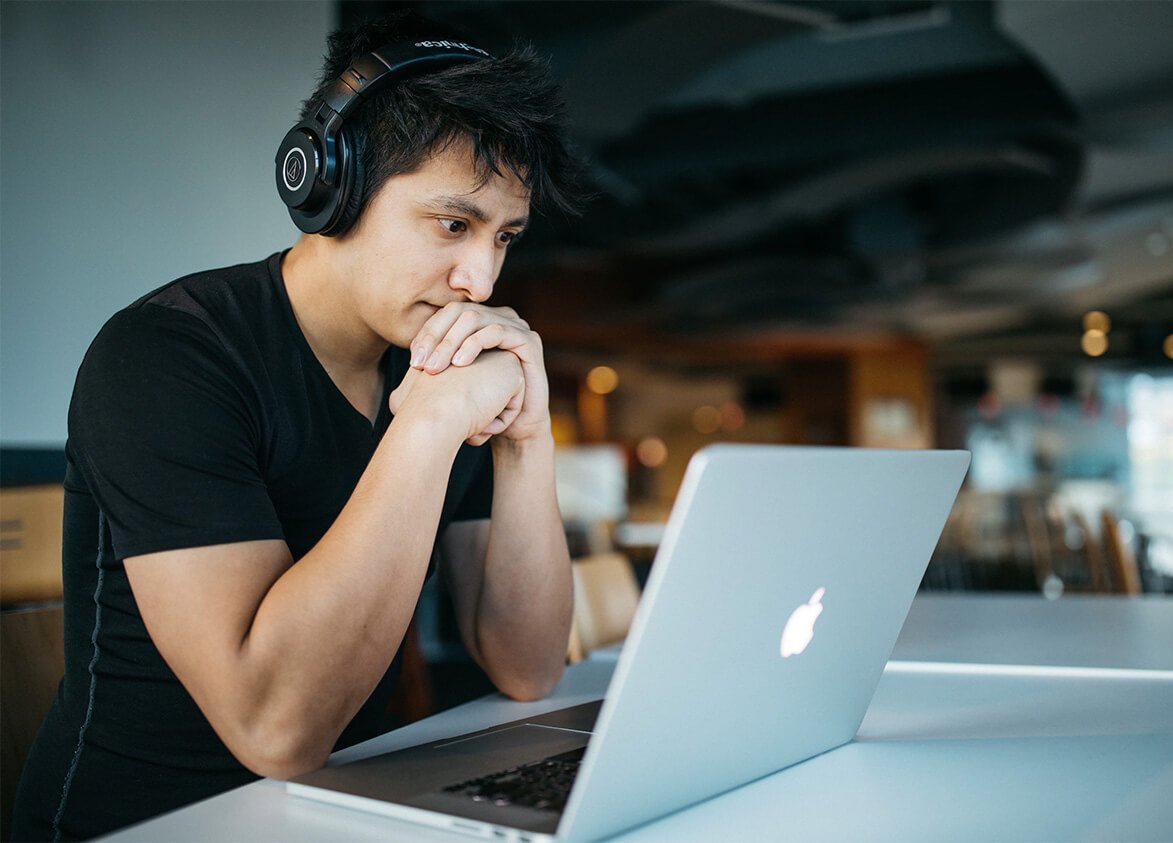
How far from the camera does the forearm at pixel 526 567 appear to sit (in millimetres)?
1259

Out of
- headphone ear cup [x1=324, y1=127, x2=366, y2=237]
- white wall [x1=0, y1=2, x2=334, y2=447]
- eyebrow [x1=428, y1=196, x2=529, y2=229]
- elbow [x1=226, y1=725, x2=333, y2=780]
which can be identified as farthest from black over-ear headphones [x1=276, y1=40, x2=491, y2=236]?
white wall [x1=0, y1=2, x2=334, y2=447]

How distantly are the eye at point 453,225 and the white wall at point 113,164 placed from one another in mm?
1582

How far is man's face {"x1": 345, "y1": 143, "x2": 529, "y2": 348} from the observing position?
1.15 metres

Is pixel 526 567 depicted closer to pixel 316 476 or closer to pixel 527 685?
pixel 527 685

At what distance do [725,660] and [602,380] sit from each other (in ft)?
52.9

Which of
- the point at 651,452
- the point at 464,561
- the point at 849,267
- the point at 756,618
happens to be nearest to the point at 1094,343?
the point at 849,267

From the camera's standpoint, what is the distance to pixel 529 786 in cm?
80

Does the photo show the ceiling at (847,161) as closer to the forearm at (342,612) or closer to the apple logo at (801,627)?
the forearm at (342,612)

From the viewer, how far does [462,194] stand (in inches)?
45.1

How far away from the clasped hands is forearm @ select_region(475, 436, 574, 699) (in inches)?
3.2

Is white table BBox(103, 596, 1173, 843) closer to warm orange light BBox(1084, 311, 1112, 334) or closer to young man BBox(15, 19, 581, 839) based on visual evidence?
young man BBox(15, 19, 581, 839)

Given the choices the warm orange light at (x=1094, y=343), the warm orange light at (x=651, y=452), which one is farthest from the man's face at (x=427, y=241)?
the warm orange light at (x=651, y=452)

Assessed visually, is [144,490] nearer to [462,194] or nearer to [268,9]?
[462,194]

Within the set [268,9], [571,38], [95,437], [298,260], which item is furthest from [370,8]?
[95,437]
